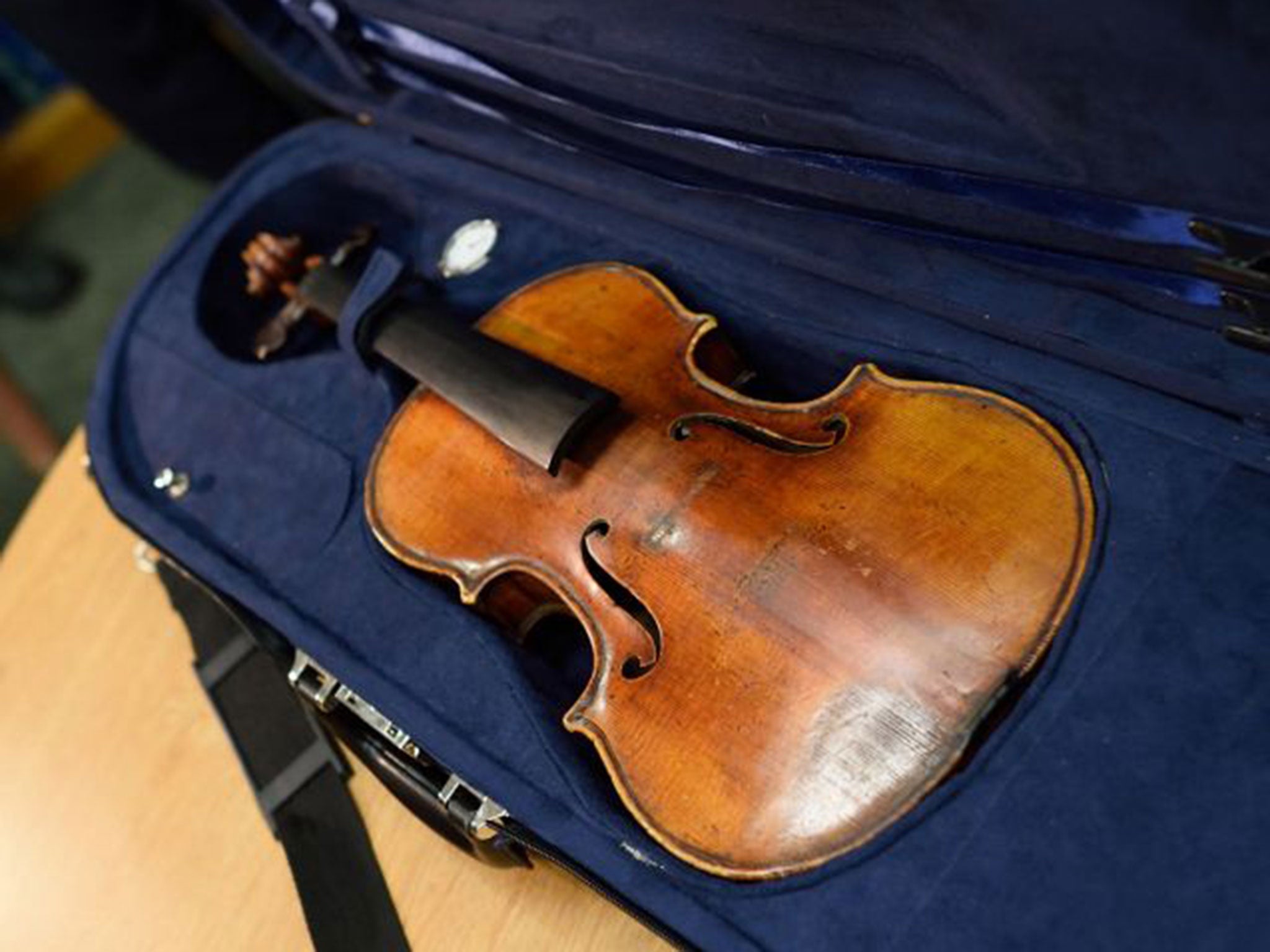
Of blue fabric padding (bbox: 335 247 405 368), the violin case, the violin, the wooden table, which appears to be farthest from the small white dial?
the wooden table

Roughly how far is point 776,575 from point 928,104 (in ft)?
1.62

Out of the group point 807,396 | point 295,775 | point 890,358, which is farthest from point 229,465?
point 890,358

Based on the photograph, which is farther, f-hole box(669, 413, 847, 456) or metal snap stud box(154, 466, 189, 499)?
metal snap stud box(154, 466, 189, 499)

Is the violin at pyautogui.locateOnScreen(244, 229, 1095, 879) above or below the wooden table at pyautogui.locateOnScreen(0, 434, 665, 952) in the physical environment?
above

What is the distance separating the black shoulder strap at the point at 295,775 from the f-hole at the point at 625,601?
0.52 m

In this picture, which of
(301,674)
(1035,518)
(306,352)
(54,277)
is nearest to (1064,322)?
(1035,518)

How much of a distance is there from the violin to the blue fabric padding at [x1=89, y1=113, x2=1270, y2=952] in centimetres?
6

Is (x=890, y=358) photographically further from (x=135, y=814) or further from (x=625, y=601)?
(x=135, y=814)

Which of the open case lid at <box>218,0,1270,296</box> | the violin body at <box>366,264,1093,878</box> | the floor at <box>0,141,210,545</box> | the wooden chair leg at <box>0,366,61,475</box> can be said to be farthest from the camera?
the floor at <box>0,141,210,545</box>

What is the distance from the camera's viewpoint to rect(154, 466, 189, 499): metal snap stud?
162 cm

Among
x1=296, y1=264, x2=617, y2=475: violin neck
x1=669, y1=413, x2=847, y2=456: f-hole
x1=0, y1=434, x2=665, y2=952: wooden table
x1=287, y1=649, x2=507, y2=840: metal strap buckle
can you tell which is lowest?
x1=0, y1=434, x2=665, y2=952: wooden table

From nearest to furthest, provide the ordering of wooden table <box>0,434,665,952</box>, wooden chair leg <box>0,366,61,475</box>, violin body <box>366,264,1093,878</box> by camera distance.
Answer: violin body <box>366,264,1093,878</box>
wooden table <box>0,434,665,952</box>
wooden chair leg <box>0,366,61,475</box>

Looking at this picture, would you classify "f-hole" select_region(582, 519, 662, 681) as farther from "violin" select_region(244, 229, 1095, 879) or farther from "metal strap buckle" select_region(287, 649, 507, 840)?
"metal strap buckle" select_region(287, 649, 507, 840)

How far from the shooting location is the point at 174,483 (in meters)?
1.62
